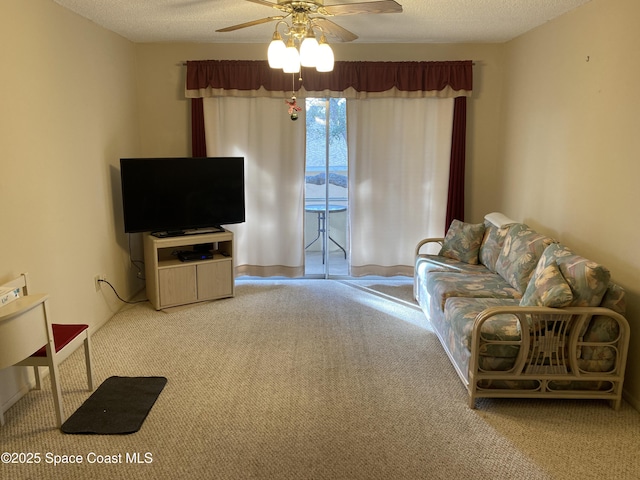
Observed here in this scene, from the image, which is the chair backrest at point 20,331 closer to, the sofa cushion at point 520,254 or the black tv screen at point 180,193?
the black tv screen at point 180,193

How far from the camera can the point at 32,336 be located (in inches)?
99.0

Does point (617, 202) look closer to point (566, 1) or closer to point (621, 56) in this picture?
point (621, 56)

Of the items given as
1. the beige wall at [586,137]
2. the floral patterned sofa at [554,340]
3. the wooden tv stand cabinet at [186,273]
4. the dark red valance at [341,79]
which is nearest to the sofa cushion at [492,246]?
the beige wall at [586,137]

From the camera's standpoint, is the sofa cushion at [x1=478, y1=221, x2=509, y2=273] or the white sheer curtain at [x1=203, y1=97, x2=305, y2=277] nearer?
the sofa cushion at [x1=478, y1=221, x2=509, y2=273]

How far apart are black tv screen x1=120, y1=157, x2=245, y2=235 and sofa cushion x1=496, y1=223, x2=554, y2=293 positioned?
99.2 inches

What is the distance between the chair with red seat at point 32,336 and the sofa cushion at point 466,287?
250 cm

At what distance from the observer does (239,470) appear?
7.77 ft

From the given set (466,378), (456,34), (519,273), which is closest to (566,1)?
(456,34)

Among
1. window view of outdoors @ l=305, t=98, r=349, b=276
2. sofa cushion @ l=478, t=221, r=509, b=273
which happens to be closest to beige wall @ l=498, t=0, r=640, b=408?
sofa cushion @ l=478, t=221, r=509, b=273

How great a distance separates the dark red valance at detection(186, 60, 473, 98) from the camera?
4.90m

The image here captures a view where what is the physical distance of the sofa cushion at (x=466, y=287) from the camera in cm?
361

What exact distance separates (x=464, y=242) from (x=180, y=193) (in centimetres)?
268

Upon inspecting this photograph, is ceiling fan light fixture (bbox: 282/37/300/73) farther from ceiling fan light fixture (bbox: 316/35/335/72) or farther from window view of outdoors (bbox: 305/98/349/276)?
window view of outdoors (bbox: 305/98/349/276)

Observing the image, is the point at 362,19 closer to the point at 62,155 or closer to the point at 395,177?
the point at 395,177
